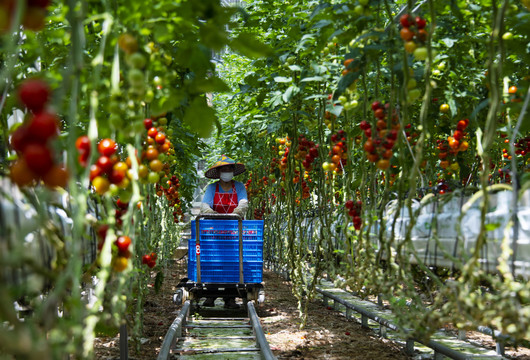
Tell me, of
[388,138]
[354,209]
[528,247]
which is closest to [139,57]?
[388,138]

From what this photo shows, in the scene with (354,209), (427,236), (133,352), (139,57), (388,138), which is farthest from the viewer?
(133,352)

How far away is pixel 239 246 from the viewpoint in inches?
268

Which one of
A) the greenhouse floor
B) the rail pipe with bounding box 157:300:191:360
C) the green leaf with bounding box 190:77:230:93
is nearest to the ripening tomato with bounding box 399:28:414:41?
the green leaf with bounding box 190:77:230:93

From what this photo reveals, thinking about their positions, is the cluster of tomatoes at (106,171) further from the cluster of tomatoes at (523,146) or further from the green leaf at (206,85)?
the cluster of tomatoes at (523,146)

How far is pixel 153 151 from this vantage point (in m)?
2.13

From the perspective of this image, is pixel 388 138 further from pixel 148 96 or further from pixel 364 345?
pixel 364 345

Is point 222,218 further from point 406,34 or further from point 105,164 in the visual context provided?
point 105,164

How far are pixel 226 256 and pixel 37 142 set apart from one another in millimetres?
6019

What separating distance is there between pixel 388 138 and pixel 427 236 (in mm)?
582

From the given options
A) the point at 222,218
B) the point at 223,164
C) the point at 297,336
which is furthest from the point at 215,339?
the point at 223,164

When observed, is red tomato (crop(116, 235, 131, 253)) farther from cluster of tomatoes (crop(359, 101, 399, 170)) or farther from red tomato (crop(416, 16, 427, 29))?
red tomato (crop(416, 16, 427, 29))

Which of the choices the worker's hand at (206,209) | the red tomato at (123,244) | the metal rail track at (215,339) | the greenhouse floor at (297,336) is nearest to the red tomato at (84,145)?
the red tomato at (123,244)

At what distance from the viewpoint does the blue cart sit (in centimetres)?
680

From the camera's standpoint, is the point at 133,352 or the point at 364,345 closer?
the point at 133,352
